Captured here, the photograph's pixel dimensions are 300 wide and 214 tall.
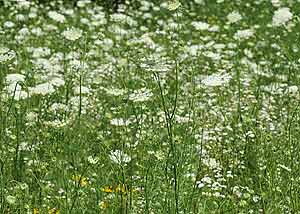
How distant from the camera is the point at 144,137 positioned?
3906 millimetres

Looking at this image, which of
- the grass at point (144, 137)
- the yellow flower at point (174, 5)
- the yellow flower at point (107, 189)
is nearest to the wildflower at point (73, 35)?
the grass at point (144, 137)

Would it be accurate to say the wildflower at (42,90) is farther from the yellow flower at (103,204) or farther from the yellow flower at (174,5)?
the yellow flower at (174,5)

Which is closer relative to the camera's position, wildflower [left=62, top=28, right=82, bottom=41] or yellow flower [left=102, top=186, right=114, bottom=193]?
yellow flower [left=102, top=186, right=114, bottom=193]

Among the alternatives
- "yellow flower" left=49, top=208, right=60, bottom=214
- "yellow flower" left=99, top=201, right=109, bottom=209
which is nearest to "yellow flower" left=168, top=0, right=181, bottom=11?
"yellow flower" left=99, top=201, right=109, bottom=209

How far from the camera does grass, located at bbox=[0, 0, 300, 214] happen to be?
3.09 meters

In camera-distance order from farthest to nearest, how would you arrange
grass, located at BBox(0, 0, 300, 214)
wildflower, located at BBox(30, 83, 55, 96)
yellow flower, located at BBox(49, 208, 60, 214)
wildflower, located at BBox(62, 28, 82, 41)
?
wildflower, located at BBox(30, 83, 55, 96) → wildflower, located at BBox(62, 28, 82, 41) → yellow flower, located at BBox(49, 208, 60, 214) → grass, located at BBox(0, 0, 300, 214)

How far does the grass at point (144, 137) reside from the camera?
3088mm

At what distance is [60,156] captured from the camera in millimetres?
3514

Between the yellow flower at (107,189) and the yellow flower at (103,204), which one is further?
the yellow flower at (107,189)

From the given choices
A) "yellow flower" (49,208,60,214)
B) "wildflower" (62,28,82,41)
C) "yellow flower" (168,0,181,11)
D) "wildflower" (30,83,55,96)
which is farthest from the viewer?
"wildflower" (30,83,55,96)

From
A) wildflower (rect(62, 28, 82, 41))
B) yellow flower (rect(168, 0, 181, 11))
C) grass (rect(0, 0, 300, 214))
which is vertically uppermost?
yellow flower (rect(168, 0, 181, 11))

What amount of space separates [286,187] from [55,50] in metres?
3.43

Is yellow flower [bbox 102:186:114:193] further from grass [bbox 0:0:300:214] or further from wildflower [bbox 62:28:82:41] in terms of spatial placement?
wildflower [bbox 62:28:82:41]

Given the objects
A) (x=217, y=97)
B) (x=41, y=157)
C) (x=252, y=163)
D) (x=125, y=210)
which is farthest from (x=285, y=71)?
(x=125, y=210)
